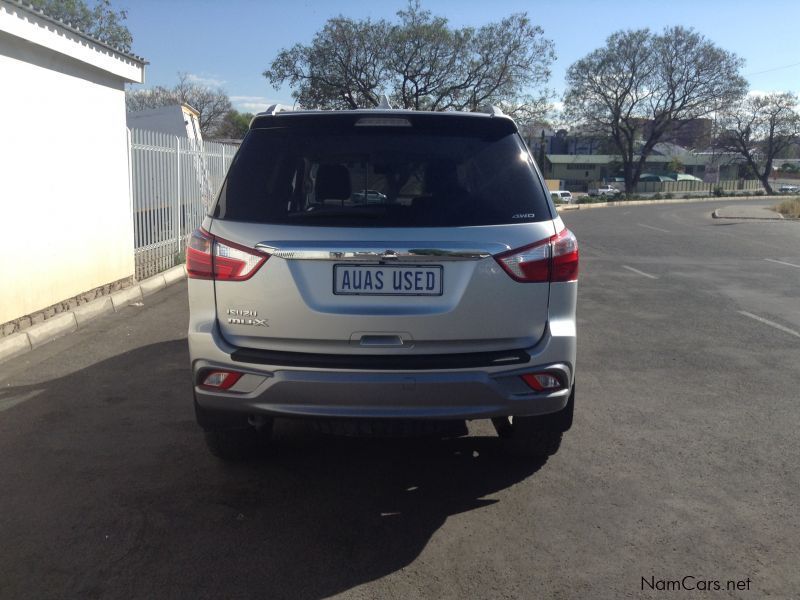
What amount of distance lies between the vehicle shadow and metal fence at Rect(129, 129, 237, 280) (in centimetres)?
610

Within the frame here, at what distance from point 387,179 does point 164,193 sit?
9.24m

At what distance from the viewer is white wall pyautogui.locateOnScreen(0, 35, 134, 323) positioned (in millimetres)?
7266

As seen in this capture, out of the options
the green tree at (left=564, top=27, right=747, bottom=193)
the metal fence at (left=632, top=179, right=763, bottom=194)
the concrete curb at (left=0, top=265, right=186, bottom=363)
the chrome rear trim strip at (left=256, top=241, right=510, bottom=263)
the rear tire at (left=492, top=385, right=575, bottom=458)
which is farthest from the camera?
the metal fence at (left=632, top=179, right=763, bottom=194)

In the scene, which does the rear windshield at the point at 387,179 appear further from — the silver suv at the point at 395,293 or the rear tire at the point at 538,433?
the rear tire at the point at 538,433

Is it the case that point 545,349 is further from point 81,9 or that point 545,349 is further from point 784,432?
point 81,9

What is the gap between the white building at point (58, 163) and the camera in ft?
23.8

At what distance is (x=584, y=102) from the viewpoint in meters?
63.5

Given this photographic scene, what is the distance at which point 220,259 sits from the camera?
3.45 m

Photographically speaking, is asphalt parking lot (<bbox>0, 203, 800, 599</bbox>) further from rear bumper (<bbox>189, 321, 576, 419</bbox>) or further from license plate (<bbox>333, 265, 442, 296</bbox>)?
license plate (<bbox>333, 265, 442, 296</bbox>)

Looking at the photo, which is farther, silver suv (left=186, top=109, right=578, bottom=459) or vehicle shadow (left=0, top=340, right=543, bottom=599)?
silver suv (left=186, top=109, right=578, bottom=459)

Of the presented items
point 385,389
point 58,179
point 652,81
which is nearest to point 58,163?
point 58,179

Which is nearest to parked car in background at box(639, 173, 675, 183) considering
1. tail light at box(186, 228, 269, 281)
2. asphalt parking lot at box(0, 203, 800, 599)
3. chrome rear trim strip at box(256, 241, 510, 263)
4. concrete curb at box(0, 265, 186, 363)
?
concrete curb at box(0, 265, 186, 363)

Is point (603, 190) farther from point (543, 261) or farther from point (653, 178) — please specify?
point (543, 261)

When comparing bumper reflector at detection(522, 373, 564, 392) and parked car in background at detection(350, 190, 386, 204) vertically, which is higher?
parked car in background at detection(350, 190, 386, 204)
